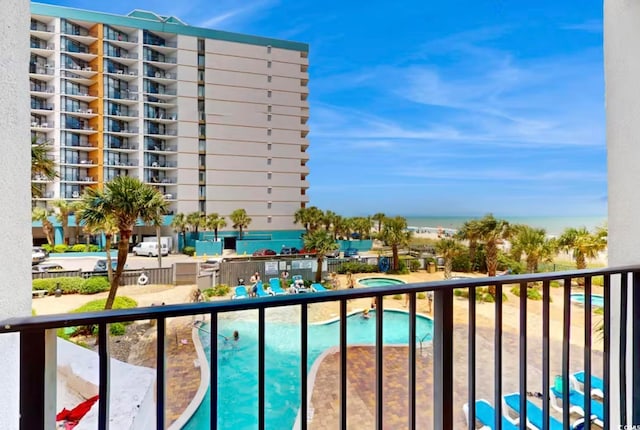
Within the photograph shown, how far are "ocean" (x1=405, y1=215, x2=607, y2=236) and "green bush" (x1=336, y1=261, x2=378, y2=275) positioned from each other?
6.72 feet

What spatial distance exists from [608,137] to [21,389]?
75.6 inches

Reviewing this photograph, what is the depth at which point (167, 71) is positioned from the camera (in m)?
10.5

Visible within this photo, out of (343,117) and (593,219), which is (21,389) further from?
(343,117)

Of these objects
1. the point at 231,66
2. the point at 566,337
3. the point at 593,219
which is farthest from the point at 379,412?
the point at 231,66

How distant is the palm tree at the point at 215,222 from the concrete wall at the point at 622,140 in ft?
36.4

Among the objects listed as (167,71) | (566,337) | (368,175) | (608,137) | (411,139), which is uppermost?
(167,71)

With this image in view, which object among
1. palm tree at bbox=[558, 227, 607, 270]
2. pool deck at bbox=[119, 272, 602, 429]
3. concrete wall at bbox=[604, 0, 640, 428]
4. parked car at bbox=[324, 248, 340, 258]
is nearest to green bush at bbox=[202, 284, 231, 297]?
pool deck at bbox=[119, 272, 602, 429]

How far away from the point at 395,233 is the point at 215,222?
620cm

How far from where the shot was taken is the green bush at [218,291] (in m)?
7.76

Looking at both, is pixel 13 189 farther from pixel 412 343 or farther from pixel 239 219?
pixel 239 219

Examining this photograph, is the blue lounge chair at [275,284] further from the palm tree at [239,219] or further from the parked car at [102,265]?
A: the palm tree at [239,219]

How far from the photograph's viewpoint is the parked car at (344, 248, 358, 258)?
10530 mm

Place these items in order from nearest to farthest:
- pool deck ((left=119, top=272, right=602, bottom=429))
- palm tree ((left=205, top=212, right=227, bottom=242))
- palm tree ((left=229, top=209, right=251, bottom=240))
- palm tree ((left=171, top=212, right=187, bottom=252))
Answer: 1. pool deck ((left=119, top=272, right=602, bottom=429))
2. palm tree ((left=171, top=212, right=187, bottom=252))
3. palm tree ((left=205, top=212, right=227, bottom=242))
4. palm tree ((left=229, top=209, right=251, bottom=240))

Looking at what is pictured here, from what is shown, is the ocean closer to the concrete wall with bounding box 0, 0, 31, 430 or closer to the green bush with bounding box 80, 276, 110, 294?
the concrete wall with bounding box 0, 0, 31, 430
